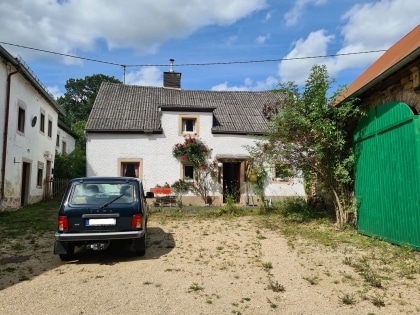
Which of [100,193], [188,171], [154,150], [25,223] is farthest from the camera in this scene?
[188,171]

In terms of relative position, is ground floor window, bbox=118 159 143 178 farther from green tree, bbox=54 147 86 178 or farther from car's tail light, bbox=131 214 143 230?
car's tail light, bbox=131 214 143 230

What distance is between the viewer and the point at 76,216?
20.1 feet

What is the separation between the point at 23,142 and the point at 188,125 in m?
7.46

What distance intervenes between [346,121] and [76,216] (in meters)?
6.77

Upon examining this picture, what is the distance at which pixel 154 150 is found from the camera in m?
17.4

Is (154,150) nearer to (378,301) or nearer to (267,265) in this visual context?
(267,265)

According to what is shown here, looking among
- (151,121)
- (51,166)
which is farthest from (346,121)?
(51,166)

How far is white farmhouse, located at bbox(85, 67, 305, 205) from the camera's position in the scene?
1722 cm

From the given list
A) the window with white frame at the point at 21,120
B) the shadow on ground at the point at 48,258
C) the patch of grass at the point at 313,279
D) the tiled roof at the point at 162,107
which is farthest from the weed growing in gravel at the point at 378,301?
the window with white frame at the point at 21,120

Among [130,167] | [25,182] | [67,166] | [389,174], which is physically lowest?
[25,182]

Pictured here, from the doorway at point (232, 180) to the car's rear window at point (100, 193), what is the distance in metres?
11.4

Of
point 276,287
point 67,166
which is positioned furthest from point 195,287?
point 67,166

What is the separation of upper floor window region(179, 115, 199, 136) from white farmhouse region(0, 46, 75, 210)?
6793 millimetres

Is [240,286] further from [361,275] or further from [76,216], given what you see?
[76,216]
